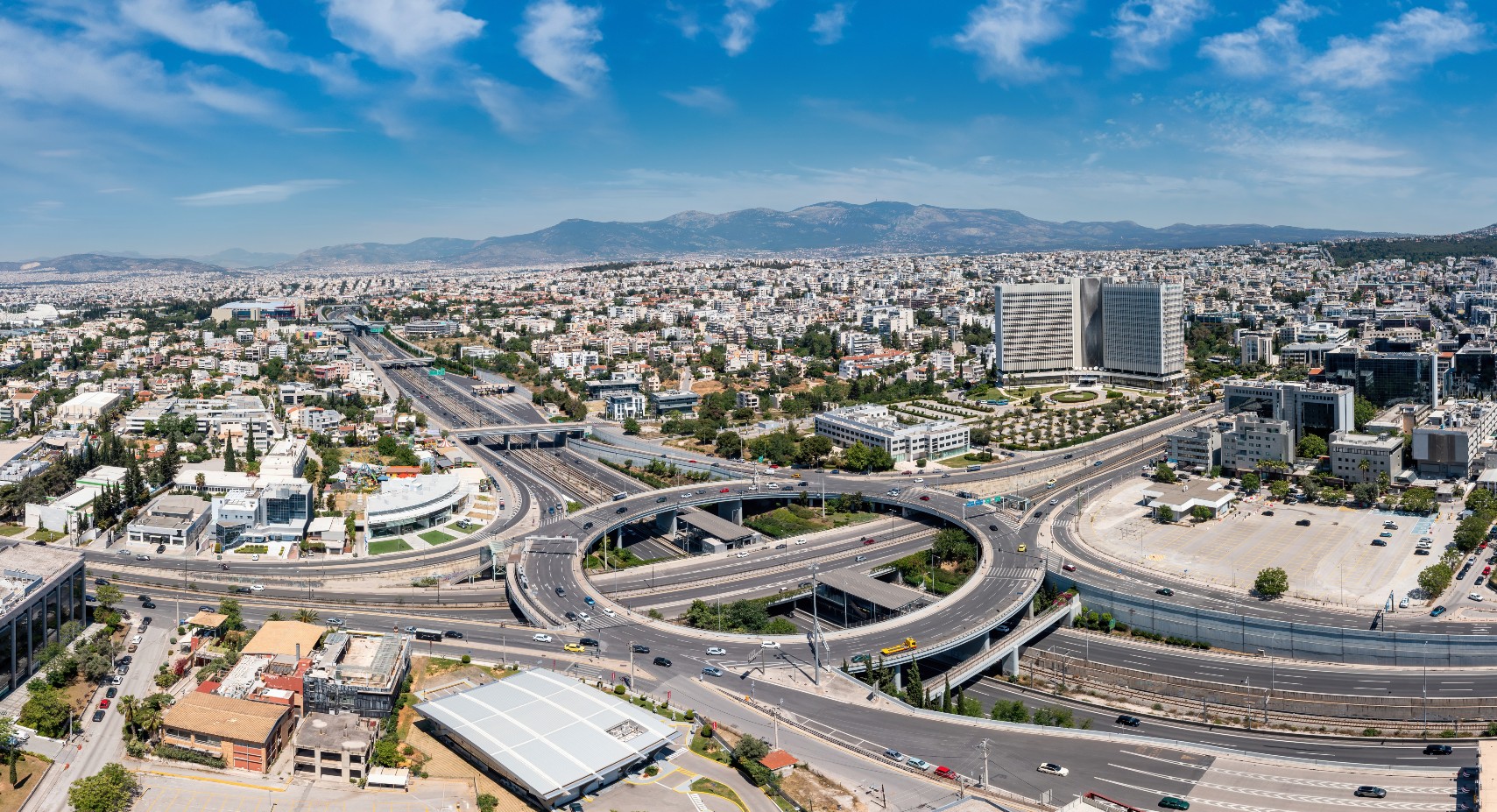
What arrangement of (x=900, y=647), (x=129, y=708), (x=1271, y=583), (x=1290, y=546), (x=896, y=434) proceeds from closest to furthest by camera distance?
(x=129, y=708), (x=900, y=647), (x=1271, y=583), (x=1290, y=546), (x=896, y=434)

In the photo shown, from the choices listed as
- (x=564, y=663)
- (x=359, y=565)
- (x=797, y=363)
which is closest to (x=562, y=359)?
(x=797, y=363)

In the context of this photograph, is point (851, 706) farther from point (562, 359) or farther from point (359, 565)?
point (562, 359)

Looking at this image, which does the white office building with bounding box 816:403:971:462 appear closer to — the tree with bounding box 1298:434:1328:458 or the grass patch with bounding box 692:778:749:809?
the tree with bounding box 1298:434:1328:458

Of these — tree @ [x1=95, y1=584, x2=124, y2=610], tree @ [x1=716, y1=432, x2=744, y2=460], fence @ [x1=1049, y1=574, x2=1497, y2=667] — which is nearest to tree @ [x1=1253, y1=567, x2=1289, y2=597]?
fence @ [x1=1049, y1=574, x2=1497, y2=667]

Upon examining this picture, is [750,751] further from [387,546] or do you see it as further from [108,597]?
[387,546]

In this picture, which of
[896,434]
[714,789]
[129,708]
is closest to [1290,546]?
[896,434]

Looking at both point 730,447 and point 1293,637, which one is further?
point 730,447

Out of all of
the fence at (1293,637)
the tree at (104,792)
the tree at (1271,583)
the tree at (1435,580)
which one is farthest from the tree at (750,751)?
the tree at (1435,580)
